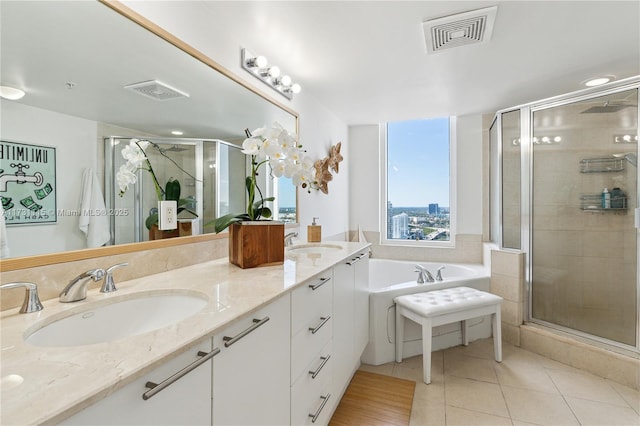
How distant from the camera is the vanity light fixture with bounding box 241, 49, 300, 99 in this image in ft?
5.82

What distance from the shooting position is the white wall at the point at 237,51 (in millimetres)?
1324

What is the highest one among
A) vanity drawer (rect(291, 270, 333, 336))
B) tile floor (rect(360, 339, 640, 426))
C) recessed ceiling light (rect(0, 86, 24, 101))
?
recessed ceiling light (rect(0, 86, 24, 101))

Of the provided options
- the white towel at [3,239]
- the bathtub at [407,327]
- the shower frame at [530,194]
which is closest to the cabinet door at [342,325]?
the bathtub at [407,327]

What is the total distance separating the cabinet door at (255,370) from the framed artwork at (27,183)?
677 mm

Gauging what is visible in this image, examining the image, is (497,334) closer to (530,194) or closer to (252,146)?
(530,194)

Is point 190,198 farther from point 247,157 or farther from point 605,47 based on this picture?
point 605,47

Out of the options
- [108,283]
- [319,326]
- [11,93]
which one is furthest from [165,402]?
[11,93]

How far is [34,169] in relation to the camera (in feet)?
2.87

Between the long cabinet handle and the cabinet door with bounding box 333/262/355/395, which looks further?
the cabinet door with bounding box 333/262/355/395

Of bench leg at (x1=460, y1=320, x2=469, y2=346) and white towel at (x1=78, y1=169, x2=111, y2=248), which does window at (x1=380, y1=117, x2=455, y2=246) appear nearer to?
bench leg at (x1=460, y1=320, x2=469, y2=346)

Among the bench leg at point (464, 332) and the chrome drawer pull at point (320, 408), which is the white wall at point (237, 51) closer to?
the chrome drawer pull at point (320, 408)

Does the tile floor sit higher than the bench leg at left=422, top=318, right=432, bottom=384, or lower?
lower

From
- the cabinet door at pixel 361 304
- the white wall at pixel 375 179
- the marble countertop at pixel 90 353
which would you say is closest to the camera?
the marble countertop at pixel 90 353

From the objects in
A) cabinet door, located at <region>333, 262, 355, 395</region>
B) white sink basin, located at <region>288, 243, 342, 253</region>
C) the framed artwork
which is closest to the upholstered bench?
cabinet door, located at <region>333, 262, 355, 395</region>
